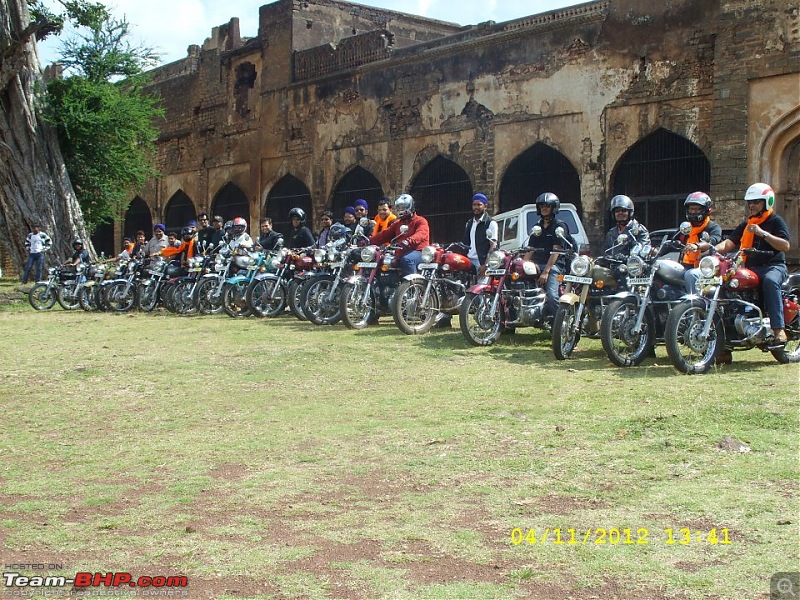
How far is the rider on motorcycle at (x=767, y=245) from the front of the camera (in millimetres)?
8234

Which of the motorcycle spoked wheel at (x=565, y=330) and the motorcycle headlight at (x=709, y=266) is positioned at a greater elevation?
the motorcycle headlight at (x=709, y=266)

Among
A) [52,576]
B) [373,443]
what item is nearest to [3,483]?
[52,576]

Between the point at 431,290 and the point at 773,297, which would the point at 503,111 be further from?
the point at 773,297

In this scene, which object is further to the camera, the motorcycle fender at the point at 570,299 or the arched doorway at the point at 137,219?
the arched doorway at the point at 137,219

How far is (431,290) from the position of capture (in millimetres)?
11648

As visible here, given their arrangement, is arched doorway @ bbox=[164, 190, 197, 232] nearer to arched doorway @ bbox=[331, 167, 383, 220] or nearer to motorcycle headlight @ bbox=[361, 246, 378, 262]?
arched doorway @ bbox=[331, 167, 383, 220]

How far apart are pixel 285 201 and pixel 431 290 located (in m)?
16.9

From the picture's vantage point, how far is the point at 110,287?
57.7ft

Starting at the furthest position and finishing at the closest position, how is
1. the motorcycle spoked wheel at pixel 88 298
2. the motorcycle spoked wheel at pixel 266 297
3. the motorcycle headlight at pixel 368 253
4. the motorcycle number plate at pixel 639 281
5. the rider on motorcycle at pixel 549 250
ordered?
the motorcycle spoked wheel at pixel 88 298
the motorcycle spoked wheel at pixel 266 297
the motorcycle headlight at pixel 368 253
the rider on motorcycle at pixel 549 250
the motorcycle number plate at pixel 639 281

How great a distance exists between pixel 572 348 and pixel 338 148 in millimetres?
17148

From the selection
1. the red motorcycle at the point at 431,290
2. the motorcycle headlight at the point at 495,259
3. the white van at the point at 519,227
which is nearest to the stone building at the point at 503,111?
the white van at the point at 519,227

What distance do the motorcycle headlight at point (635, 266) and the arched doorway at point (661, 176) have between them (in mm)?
9213

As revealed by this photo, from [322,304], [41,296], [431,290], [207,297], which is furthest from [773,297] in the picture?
[41,296]
